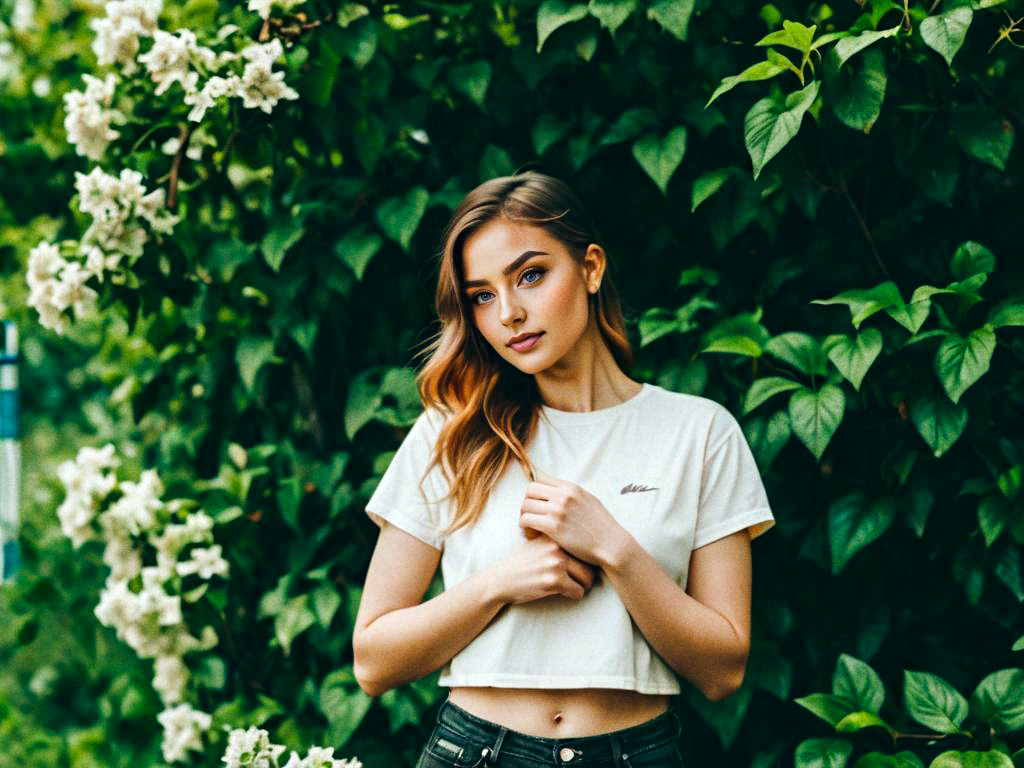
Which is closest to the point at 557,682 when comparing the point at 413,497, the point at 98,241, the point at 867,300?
the point at 413,497

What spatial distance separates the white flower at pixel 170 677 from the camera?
257cm

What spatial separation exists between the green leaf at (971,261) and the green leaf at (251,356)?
154 cm

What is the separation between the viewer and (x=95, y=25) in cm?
231

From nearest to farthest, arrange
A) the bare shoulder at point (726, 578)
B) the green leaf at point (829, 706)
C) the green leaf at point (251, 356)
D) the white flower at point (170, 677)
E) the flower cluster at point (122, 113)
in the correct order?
the bare shoulder at point (726, 578) < the green leaf at point (829, 706) < the flower cluster at point (122, 113) < the green leaf at point (251, 356) < the white flower at point (170, 677)

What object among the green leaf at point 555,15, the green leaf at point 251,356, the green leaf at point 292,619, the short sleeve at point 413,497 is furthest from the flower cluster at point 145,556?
the green leaf at point 555,15

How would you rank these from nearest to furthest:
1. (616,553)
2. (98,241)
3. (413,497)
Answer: (616,553) → (413,497) → (98,241)

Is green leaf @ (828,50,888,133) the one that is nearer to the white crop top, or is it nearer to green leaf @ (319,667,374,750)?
the white crop top

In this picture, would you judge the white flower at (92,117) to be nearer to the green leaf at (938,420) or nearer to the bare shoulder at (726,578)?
the bare shoulder at (726,578)

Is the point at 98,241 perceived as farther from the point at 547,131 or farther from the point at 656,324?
the point at 656,324

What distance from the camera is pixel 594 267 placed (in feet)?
6.10

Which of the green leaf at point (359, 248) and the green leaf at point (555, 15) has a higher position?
the green leaf at point (555, 15)

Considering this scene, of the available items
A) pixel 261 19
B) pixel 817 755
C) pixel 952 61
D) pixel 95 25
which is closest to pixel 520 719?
pixel 817 755

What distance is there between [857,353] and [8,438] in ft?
9.61

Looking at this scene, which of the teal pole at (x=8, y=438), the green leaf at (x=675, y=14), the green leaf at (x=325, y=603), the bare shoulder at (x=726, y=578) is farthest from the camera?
the teal pole at (x=8, y=438)
